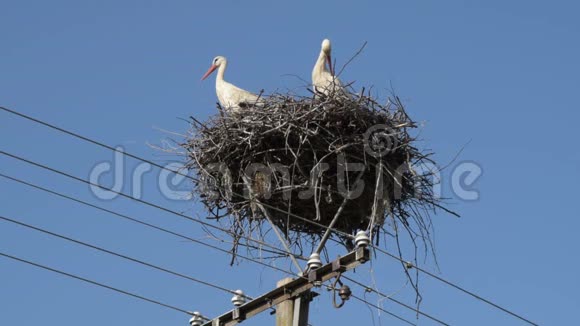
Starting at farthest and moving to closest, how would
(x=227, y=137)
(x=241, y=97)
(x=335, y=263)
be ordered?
1. (x=241, y=97)
2. (x=227, y=137)
3. (x=335, y=263)

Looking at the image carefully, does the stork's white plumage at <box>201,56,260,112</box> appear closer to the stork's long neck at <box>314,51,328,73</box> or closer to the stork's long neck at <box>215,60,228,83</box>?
the stork's long neck at <box>215,60,228,83</box>

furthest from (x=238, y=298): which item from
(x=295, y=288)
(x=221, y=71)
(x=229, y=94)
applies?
(x=221, y=71)

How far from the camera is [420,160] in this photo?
32.4ft

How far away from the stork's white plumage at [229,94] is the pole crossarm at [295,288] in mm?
2911

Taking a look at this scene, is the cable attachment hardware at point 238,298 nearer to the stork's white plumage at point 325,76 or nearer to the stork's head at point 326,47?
the stork's white plumage at point 325,76

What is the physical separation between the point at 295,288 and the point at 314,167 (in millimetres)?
2005

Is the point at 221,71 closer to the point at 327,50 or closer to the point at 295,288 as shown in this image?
the point at 327,50

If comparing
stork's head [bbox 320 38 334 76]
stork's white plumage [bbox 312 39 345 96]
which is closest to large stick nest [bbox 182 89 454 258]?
stork's white plumage [bbox 312 39 345 96]

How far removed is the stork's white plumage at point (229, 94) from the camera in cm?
1059

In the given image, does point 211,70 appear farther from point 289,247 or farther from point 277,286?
point 277,286

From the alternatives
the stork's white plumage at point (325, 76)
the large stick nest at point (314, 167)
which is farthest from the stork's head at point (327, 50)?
the large stick nest at point (314, 167)

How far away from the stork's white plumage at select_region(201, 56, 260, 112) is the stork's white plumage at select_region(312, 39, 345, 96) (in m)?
0.61

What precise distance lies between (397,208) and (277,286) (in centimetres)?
228

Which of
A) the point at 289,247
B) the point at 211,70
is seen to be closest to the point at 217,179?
the point at 289,247
